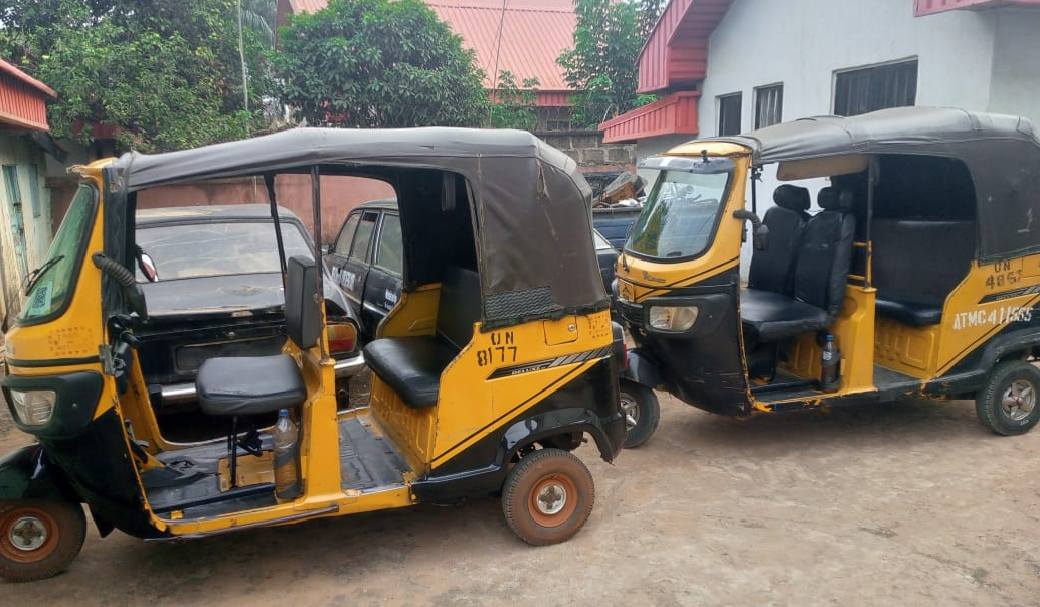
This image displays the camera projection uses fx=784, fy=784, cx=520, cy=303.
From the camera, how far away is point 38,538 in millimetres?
3760

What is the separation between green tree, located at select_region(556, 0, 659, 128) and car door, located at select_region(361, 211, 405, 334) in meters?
10.7

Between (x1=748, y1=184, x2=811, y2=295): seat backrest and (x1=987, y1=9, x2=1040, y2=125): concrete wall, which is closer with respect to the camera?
(x1=748, y1=184, x2=811, y2=295): seat backrest

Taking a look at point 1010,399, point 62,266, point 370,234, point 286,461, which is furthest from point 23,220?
point 1010,399

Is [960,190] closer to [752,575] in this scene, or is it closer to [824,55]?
[752,575]

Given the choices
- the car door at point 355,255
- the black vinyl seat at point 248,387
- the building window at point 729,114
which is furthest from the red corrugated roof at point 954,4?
the black vinyl seat at point 248,387

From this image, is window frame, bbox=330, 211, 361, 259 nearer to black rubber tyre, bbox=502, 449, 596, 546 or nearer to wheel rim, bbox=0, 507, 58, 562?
black rubber tyre, bbox=502, 449, 596, 546

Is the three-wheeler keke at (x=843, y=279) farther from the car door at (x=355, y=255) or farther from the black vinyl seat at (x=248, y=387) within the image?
the car door at (x=355, y=255)

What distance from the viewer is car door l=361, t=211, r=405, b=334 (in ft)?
23.4

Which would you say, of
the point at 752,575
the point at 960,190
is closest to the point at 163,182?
the point at 752,575

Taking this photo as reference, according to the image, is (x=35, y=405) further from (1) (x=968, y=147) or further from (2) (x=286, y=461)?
(1) (x=968, y=147)

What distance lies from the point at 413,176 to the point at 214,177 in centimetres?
170

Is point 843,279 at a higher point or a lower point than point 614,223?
lower

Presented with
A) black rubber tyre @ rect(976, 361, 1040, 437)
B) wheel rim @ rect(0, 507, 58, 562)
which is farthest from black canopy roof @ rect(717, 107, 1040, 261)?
wheel rim @ rect(0, 507, 58, 562)

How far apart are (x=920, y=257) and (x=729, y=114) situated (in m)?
7.01
